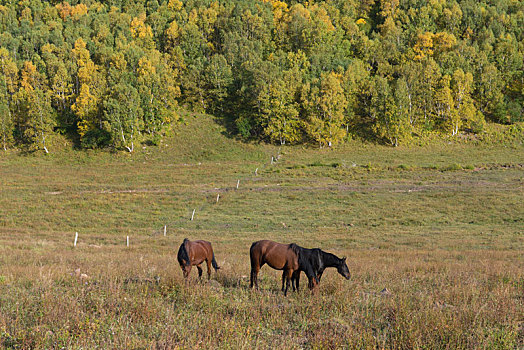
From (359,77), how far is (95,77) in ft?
220

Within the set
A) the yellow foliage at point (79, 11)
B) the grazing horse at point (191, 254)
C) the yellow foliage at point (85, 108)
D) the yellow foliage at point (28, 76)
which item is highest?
the yellow foliage at point (79, 11)

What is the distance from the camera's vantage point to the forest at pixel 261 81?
89.9m

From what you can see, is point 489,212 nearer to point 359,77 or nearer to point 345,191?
point 345,191

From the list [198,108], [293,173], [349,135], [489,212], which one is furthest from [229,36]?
[489,212]

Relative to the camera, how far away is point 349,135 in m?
94.2

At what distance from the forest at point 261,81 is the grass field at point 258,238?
7.18m

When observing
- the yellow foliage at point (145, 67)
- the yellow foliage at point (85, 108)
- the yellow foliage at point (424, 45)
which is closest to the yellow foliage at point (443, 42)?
Answer: the yellow foliage at point (424, 45)

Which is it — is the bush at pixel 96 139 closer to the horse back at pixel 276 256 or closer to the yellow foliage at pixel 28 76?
the yellow foliage at pixel 28 76

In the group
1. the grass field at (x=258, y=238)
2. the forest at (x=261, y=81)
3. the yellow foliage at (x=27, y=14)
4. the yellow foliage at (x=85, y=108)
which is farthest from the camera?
the yellow foliage at (x=27, y=14)

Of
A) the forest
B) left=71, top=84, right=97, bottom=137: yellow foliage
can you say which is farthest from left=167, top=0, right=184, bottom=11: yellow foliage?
left=71, top=84, right=97, bottom=137: yellow foliage

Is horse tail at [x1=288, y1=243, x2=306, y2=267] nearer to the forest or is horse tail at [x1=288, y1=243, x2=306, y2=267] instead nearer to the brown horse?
the brown horse

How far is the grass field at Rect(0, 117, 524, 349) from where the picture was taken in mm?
7602

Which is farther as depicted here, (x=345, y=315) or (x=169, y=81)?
(x=169, y=81)

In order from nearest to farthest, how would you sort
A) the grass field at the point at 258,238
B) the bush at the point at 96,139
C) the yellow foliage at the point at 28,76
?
the grass field at the point at 258,238 < the bush at the point at 96,139 < the yellow foliage at the point at 28,76
